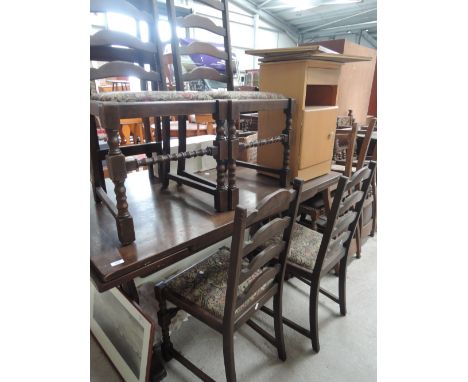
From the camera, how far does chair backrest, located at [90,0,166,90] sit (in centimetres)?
111

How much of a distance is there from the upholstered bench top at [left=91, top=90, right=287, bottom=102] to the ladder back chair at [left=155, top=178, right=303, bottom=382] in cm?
48

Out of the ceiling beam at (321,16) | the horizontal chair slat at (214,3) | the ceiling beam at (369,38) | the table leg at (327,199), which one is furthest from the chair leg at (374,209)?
the ceiling beam at (369,38)

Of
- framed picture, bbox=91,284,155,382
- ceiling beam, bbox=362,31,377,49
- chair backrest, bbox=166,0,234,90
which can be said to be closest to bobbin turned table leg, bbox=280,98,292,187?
chair backrest, bbox=166,0,234,90

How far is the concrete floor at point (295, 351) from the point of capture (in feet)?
4.35

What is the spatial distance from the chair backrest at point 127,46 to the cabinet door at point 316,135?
0.75 meters

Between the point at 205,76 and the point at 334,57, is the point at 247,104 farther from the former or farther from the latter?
→ the point at 334,57

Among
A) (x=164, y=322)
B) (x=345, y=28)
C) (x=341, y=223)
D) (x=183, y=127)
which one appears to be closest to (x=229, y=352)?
(x=164, y=322)

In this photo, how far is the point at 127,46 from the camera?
3.94ft

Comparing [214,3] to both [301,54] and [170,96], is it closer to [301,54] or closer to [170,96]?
[301,54]

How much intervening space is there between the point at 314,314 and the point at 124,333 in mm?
900
